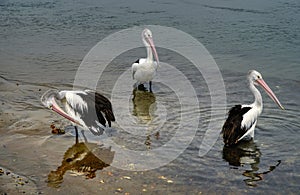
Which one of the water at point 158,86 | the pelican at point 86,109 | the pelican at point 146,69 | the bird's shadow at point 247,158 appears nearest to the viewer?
the water at point 158,86

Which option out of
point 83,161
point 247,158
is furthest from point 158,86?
point 83,161

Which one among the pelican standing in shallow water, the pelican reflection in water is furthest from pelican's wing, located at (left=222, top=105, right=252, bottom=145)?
the pelican reflection in water

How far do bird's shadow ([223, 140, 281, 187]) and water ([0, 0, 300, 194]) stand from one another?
0.01 m

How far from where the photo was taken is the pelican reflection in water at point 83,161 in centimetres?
563

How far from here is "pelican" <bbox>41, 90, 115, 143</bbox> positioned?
6.47 metres

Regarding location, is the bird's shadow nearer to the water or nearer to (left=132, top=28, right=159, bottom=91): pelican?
the water

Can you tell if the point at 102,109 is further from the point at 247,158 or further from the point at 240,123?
the point at 247,158

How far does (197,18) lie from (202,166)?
9633mm

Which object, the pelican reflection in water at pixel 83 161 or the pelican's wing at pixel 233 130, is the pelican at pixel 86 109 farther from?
the pelican's wing at pixel 233 130

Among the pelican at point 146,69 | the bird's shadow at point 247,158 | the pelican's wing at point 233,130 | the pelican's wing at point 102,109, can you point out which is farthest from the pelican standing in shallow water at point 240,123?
the pelican at point 146,69

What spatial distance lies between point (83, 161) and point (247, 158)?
6.89ft

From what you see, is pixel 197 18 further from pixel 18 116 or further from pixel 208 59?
pixel 18 116

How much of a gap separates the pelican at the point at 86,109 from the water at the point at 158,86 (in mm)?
327

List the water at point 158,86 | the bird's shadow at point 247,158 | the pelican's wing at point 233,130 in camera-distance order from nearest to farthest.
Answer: the water at point 158,86 < the bird's shadow at point 247,158 < the pelican's wing at point 233,130
